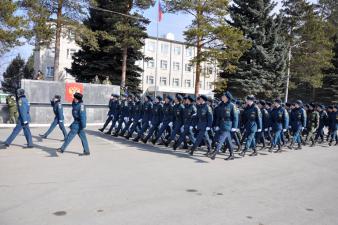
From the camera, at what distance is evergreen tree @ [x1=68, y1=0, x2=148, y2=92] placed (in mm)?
29812

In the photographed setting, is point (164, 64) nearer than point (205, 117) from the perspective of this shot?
No

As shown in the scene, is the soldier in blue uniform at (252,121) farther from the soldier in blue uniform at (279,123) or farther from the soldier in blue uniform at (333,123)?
the soldier in blue uniform at (333,123)

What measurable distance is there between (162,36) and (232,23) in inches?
1461

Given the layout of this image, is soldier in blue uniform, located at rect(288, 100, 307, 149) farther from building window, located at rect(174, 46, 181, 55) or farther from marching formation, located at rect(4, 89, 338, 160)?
building window, located at rect(174, 46, 181, 55)

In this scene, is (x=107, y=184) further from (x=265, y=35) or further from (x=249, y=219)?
(x=265, y=35)

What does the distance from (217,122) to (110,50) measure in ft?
66.8

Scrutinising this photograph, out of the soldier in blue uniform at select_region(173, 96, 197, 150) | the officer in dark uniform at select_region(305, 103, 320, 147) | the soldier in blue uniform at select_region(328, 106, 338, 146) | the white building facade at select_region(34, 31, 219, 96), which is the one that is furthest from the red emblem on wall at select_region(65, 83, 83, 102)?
the white building facade at select_region(34, 31, 219, 96)

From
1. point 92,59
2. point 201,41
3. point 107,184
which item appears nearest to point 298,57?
point 201,41

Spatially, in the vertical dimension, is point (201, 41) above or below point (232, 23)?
below

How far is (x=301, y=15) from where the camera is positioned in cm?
3891

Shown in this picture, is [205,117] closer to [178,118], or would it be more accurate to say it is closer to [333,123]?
[178,118]

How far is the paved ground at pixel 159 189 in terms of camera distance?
5.48m

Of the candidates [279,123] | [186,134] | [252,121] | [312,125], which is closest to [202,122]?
[186,134]

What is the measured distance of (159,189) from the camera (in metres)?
7.06
